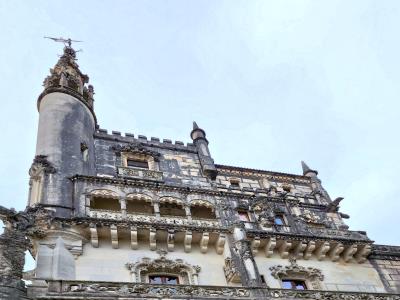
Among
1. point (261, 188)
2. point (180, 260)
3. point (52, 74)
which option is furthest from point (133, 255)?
point (52, 74)

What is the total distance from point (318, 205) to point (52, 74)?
722 inches

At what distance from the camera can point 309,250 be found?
22594mm

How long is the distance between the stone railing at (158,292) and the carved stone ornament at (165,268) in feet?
6.21

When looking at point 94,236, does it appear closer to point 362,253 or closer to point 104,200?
point 104,200

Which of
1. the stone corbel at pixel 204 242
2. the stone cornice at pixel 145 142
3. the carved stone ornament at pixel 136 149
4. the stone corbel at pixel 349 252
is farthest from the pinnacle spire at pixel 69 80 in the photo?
the stone corbel at pixel 349 252

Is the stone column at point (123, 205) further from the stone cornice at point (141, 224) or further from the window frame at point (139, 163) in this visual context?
the window frame at point (139, 163)

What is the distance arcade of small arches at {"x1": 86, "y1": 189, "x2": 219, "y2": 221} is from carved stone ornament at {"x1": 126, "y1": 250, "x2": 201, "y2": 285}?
257cm

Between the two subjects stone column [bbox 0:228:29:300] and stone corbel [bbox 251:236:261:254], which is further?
stone corbel [bbox 251:236:261:254]

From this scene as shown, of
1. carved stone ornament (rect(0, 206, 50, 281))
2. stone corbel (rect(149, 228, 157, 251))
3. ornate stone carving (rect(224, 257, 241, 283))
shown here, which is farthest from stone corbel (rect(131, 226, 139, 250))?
ornate stone carving (rect(224, 257, 241, 283))

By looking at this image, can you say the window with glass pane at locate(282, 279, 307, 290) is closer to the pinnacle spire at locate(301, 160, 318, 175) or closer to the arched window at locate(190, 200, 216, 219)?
the arched window at locate(190, 200, 216, 219)

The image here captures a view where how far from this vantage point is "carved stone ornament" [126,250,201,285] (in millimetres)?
19109

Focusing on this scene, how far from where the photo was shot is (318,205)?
2678cm

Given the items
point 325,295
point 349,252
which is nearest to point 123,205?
point 325,295

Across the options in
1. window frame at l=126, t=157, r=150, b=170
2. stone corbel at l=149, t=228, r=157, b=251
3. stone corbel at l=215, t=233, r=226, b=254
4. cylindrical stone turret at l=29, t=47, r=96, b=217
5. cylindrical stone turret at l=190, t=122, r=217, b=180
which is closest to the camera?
stone corbel at l=149, t=228, r=157, b=251
